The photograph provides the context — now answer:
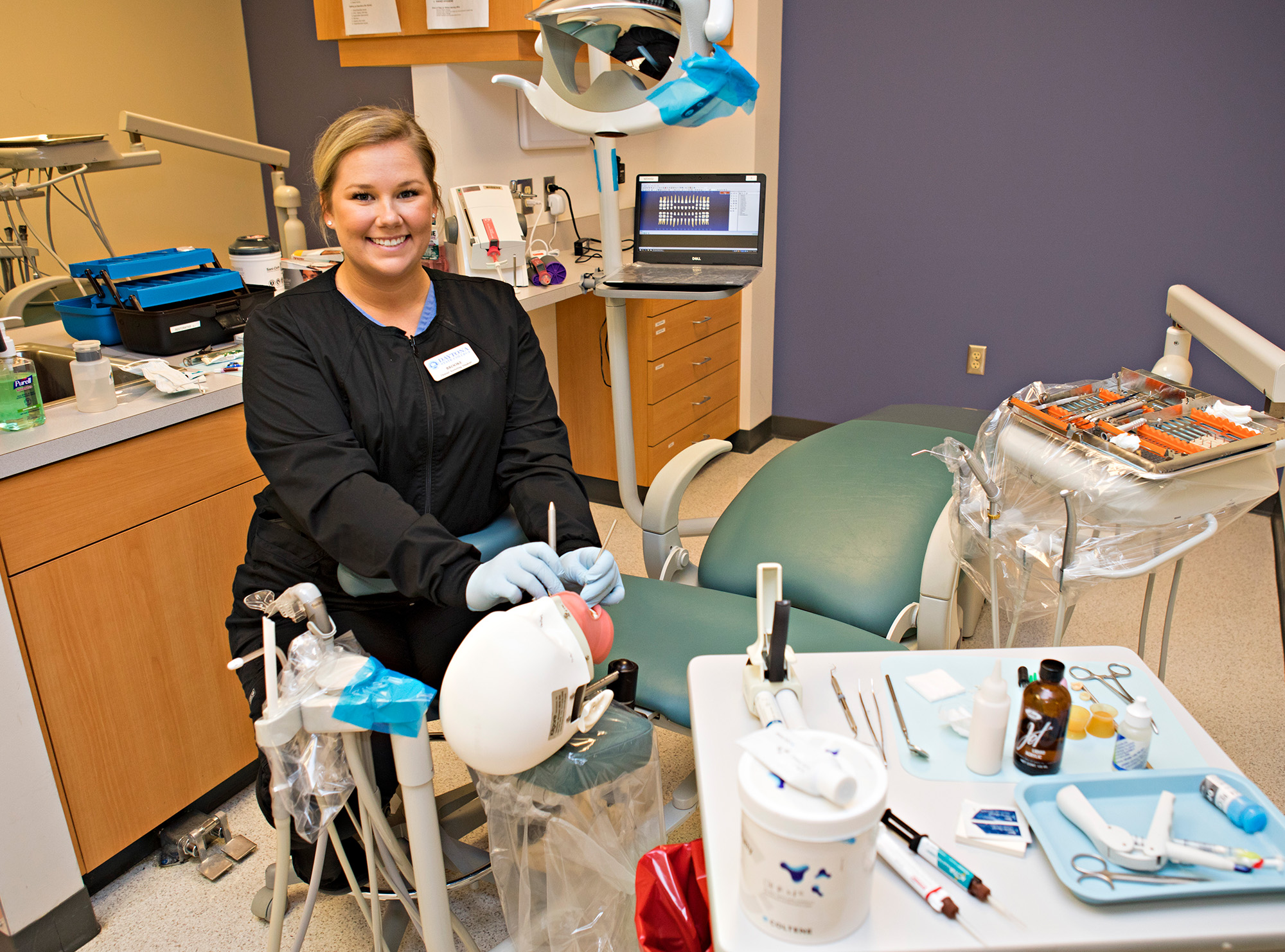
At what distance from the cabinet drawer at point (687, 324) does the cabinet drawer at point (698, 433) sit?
32cm

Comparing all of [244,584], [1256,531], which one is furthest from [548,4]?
[1256,531]

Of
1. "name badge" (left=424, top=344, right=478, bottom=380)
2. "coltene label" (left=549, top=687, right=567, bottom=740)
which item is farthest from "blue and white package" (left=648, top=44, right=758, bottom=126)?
"coltene label" (left=549, top=687, right=567, bottom=740)

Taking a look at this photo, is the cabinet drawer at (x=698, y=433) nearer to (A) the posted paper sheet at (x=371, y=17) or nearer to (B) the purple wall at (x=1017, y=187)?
(B) the purple wall at (x=1017, y=187)

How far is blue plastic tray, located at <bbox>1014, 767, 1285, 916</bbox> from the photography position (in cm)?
79

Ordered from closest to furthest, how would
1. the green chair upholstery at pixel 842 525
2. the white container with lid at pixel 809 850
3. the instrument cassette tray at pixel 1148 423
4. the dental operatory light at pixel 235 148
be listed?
the white container with lid at pixel 809 850 < the instrument cassette tray at pixel 1148 423 < the green chair upholstery at pixel 842 525 < the dental operatory light at pixel 235 148

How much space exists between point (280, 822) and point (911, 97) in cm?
316

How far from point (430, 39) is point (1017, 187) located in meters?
2.04

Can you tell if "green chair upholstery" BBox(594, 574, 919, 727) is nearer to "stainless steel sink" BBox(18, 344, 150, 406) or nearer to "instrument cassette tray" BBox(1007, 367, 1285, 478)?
"instrument cassette tray" BBox(1007, 367, 1285, 478)

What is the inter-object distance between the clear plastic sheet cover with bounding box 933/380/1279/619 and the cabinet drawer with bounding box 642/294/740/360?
62.9 inches

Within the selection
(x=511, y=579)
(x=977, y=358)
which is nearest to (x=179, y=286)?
(x=511, y=579)

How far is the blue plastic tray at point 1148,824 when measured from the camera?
0.79 meters

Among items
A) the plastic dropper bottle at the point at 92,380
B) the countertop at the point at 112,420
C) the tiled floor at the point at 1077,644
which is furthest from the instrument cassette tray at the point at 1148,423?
the plastic dropper bottle at the point at 92,380

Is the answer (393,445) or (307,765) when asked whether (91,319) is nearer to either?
(393,445)

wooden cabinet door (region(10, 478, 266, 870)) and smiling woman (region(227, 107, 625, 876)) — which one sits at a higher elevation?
smiling woman (region(227, 107, 625, 876))
